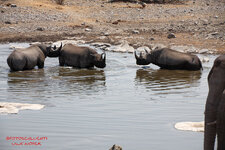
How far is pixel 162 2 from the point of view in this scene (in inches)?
1647

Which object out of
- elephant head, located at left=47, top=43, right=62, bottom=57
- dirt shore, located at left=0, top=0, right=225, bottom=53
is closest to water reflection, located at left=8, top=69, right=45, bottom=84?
elephant head, located at left=47, top=43, right=62, bottom=57

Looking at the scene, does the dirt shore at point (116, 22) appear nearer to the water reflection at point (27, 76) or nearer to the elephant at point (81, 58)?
the elephant at point (81, 58)

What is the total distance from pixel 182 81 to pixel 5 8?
75.2 feet

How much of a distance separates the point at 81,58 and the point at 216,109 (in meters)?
12.2

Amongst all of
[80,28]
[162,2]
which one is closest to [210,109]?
[80,28]

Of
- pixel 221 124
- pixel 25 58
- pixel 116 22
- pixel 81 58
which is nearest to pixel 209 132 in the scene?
pixel 221 124

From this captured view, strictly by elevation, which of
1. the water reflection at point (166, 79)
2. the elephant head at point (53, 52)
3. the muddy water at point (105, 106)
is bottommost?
the water reflection at point (166, 79)

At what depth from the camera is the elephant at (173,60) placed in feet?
53.8

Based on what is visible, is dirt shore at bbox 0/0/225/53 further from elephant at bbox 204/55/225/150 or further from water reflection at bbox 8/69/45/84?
elephant at bbox 204/55/225/150

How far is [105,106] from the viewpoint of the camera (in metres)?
10.1

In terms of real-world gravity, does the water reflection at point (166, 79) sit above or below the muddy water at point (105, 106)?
below

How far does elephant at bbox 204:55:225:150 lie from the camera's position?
198 inches

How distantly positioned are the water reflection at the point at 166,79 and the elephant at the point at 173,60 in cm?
26

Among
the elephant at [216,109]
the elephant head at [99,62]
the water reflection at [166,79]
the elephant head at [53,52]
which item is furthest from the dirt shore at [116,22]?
the elephant at [216,109]
